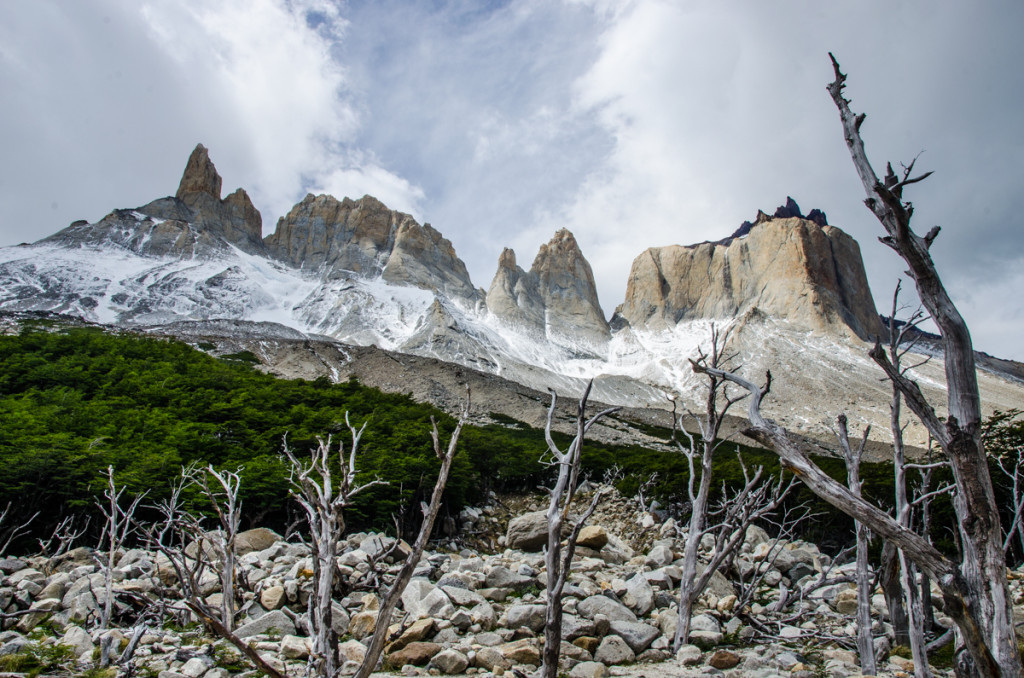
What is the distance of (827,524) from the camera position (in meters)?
16.2

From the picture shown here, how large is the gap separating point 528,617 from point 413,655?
6.18 feet

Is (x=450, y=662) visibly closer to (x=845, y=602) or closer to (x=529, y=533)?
(x=529, y=533)

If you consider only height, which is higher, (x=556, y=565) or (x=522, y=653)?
(x=556, y=565)

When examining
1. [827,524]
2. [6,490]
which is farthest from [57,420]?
[827,524]

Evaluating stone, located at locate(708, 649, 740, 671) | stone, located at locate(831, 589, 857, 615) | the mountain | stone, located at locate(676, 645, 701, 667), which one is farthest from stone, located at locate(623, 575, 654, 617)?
the mountain

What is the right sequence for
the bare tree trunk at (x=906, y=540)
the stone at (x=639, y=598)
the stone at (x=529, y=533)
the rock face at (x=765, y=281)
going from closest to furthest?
1. the bare tree trunk at (x=906, y=540)
2. the stone at (x=639, y=598)
3. the stone at (x=529, y=533)
4. the rock face at (x=765, y=281)

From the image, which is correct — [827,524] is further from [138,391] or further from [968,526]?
[138,391]

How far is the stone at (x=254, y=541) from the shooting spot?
11.5 meters

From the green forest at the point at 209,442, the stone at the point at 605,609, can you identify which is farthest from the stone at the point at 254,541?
the stone at the point at 605,609

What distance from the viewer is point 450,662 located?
21.3ft

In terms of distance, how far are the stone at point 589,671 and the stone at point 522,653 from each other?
0.49 m

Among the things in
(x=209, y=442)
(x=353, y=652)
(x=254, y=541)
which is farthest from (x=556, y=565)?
(x=209, y=442)

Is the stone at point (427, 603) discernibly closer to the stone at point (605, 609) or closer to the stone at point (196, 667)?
the stone at point (605, 609)

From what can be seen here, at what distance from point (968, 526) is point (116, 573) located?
1243 cm
